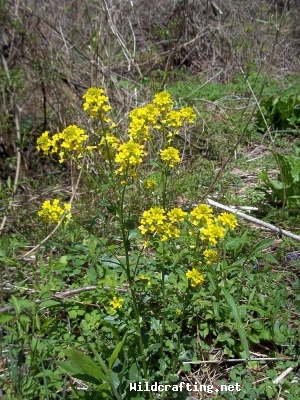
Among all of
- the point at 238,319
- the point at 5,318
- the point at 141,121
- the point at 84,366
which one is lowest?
the point at 84,366

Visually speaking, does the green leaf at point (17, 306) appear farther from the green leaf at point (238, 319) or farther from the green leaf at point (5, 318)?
the green leaf at point (238, 319)

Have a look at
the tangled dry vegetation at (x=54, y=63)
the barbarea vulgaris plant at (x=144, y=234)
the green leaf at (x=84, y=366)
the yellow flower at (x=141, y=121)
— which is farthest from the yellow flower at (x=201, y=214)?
the tangled dry vegetation at (x=54, y=63)

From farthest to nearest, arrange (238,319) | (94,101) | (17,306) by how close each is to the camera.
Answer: (17,306) < (238,319) < (94,101)

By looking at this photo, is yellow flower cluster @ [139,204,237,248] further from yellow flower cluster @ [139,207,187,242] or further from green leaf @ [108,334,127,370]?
green leaf @ [108,334,127,370]

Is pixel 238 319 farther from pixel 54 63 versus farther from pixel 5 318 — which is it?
pixel 54 63

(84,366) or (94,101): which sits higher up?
(94,101)

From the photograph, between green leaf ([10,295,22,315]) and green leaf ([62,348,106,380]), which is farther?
green leaf ([10,295,22,315])

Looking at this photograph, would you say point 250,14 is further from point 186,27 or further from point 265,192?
point 265,192

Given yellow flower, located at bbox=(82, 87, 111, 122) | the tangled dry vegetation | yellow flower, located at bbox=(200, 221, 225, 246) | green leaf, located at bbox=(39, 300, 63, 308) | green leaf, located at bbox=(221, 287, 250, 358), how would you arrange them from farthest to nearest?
the tangled dry vegetation, green leaf, located at bbox=(39, 300, 63, 308), green leaf, located at bbox=(221, 287, 250, 358), yellow flower, located at bbox=(82, 87, 111, 122), yellow flower, located at bbox=(200, 221, 225, 246)

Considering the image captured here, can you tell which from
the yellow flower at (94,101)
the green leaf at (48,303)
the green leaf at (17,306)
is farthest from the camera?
the green leaf at (48,303)

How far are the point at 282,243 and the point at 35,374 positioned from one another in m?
1.51

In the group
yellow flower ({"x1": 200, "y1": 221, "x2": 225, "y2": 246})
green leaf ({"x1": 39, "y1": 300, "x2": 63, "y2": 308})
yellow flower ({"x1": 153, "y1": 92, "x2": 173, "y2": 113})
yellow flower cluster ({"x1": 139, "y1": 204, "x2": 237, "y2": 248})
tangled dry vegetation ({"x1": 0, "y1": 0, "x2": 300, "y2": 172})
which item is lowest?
green leaf ({"x1": 39, "y1": 300, "x2": 63, "y2": 308})

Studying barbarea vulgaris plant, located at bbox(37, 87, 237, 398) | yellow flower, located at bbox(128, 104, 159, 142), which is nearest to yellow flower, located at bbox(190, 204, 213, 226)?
barbarea vulgaris plant, located at bbox(37, 87, 237, 398)

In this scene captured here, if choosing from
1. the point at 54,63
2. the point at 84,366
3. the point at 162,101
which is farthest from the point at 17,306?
the point at 54,63
